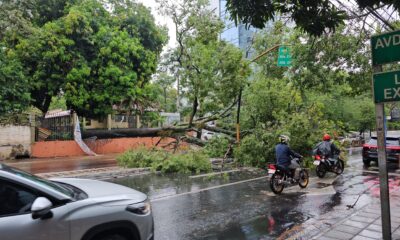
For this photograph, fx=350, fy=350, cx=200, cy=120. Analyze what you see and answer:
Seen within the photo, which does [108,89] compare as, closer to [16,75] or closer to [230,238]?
[16,75]

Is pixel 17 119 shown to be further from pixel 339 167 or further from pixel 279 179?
pixel 339 167

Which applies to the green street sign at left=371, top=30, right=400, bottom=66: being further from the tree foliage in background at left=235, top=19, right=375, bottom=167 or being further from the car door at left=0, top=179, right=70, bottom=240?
the car door at left=0, top=179, right=70, bottom=240

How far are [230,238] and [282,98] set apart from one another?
11.5 metres

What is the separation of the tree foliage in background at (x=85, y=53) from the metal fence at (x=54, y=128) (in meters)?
1.14

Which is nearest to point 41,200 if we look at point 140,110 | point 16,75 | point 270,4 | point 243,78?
point 270,4

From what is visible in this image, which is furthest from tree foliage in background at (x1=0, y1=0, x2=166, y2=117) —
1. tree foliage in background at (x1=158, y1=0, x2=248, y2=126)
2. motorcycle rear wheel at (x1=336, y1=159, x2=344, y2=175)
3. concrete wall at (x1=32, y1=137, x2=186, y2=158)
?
motorcycle rear wheel at (x1=336, y1=159, x2=344, y2=175)

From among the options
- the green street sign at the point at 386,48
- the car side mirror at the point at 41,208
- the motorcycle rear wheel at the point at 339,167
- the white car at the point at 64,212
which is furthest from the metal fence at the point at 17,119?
the green street sign at the point at 386,48

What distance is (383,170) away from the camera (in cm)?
516

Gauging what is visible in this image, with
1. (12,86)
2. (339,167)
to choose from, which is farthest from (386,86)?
(12,86)

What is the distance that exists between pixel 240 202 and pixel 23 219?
615 cm

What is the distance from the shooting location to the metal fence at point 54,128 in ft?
71.3

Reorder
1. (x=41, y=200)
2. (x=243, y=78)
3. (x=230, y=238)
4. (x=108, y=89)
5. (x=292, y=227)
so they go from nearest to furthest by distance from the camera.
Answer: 1. (x=41, y=200)
2. (x=230, y=238)
3. (x=292, y=227)
4. (x=243, y=78)
5. (x=108, y=89)

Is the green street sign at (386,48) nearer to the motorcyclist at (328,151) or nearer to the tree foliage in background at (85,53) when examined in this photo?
the motorcyclist at (328,151)

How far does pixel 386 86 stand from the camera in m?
5.05
